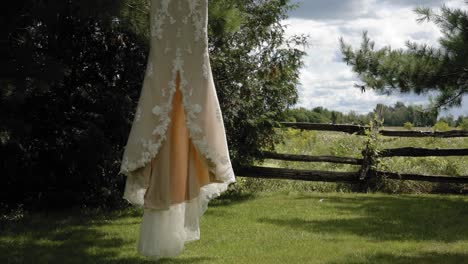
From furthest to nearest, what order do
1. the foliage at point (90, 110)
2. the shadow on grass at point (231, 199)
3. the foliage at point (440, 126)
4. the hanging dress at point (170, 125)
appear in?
the foliage at point (440, 126), the shadow on grass at point (231, 199), the foliage at point (90, 110), the hanging dress at point (170, 125)

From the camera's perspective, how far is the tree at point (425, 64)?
17.8ft

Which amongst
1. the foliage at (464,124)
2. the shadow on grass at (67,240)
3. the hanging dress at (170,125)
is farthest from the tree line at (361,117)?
the hanging dress at (170,125)

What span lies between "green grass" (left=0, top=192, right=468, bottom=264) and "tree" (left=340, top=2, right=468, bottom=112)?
4.44ft

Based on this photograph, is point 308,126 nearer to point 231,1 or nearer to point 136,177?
point 231,1

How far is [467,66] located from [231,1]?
2357 mm

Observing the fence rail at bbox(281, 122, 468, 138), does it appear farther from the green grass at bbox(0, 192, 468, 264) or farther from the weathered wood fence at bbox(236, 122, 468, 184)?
the green grass at bbox(0, 192, 468, 264)

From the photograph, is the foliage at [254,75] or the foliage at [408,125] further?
the foliage at [408,125]

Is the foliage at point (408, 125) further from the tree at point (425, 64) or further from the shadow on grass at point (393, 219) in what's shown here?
the tree at point (425, 64)

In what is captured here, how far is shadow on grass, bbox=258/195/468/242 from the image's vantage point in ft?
17.3

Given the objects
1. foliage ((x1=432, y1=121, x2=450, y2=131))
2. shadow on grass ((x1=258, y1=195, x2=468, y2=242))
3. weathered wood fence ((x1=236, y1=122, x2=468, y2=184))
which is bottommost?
shadow on grass ((x1=258, y1=195, x2=468, y2=242))

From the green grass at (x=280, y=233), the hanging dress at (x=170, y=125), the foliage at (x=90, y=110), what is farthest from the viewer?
the foliage at (x=90, y=110)

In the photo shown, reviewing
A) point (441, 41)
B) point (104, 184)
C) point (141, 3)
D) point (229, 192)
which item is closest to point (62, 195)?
point (104, 184)

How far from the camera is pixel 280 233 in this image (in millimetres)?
5141

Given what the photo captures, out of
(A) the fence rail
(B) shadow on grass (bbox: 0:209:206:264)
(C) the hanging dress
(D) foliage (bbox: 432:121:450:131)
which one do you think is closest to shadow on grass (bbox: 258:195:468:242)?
(A) the fence rail
